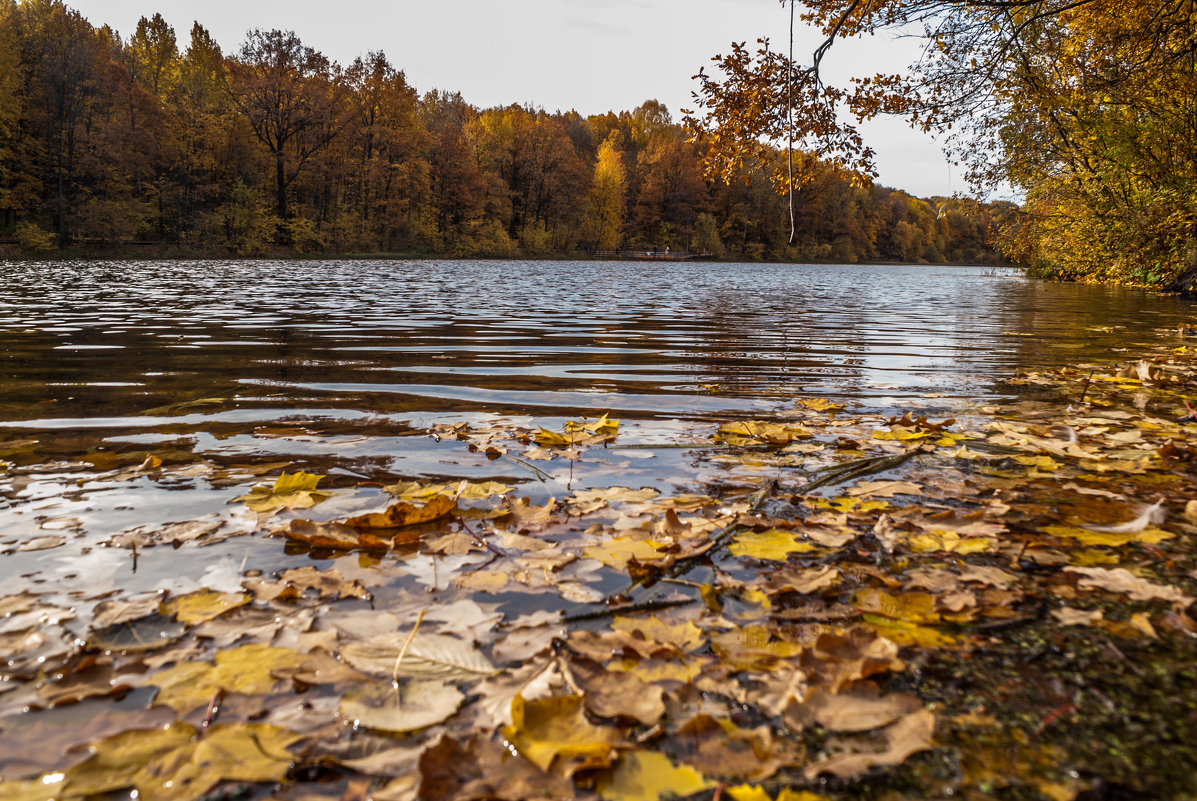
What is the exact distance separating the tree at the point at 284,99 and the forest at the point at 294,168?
0.13 m

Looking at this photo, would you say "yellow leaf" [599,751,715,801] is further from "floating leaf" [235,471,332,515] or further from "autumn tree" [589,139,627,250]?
"autumn tree" [589,139,627,250]

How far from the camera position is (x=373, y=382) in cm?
566

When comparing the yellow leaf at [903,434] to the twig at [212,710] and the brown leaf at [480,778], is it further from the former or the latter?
the twig at [212,710]

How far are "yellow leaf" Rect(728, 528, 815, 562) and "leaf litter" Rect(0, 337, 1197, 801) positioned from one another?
1 cm

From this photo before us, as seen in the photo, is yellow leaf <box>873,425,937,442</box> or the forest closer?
yellow leaf <box>873,425,937,442</box>

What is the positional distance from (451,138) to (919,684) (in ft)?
224

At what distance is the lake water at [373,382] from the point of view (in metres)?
2.84

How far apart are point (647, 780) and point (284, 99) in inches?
2181

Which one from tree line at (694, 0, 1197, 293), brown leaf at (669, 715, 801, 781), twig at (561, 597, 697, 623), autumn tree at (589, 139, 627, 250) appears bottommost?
brown leaf at (669, 715, 801, 781)

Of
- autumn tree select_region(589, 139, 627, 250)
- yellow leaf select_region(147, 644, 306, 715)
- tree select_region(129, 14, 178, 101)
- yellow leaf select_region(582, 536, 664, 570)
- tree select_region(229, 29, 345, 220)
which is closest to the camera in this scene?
yellow leaf select_region(147, 644, 306, 715)

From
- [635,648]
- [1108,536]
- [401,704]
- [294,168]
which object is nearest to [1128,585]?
[1108,536]

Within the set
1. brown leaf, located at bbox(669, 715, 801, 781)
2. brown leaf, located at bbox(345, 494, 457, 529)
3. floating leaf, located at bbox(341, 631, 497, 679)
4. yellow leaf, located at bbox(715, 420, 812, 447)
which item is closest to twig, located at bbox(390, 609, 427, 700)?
floating leaf, located at bbox(341, 631, 497, 679)

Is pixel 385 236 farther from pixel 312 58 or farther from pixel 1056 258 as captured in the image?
pixel 1056 258

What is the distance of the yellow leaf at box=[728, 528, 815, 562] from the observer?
2.09 m
